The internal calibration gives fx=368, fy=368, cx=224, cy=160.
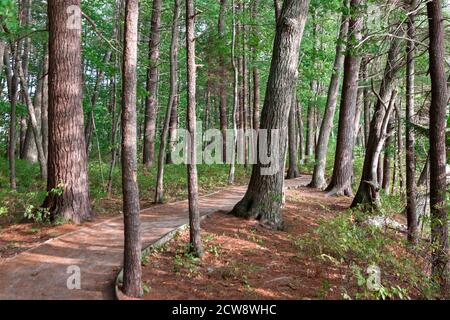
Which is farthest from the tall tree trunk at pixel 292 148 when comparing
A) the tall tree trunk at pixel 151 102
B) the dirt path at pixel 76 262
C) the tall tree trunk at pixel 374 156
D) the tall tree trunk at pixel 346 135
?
the dirt path at pixel 76 262

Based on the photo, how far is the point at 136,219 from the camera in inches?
201

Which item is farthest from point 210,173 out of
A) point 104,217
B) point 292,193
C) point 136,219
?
point 136,219

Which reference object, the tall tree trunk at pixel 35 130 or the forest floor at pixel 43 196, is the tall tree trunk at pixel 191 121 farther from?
the tall tree trunk at pixel 35 130

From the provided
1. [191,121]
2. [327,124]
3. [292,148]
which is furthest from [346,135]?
[191,121]

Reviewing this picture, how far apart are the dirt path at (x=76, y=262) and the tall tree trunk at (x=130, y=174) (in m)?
0.43

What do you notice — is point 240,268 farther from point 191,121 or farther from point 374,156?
point 374,156

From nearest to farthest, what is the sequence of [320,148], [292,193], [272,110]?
[272,110], [292,193], [320,148]

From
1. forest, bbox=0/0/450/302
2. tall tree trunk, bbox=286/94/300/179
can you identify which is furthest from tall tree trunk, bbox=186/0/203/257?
tall tree trunk, bbox=286/94/300/179

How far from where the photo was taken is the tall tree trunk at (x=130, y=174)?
509 centimetres

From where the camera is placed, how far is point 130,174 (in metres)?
5.10

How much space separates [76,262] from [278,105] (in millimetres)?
5580

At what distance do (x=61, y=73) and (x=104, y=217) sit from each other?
142 inches
